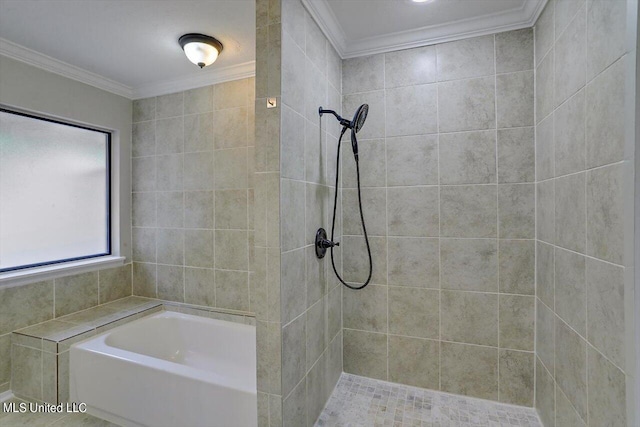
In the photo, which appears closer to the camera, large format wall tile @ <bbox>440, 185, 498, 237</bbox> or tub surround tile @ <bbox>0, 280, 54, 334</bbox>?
large format wall tile @ <bbox>440, 185, 498, 237</bbox>

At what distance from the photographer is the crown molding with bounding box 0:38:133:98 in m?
2.02

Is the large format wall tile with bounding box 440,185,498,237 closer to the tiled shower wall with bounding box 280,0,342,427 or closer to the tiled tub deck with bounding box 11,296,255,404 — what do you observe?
the tiled shower wall with bounding box 280,0,342,427

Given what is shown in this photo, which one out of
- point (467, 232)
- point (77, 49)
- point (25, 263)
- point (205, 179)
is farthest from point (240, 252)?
point (77, 49)

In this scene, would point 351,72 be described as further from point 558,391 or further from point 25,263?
point 25,263

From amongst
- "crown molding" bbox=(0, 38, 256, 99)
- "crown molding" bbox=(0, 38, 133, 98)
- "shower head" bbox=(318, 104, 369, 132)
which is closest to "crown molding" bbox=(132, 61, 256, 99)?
"crown molding" bbox=(0, 38, 256, 99)

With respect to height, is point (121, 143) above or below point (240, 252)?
above

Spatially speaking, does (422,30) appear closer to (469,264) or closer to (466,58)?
(466,58)

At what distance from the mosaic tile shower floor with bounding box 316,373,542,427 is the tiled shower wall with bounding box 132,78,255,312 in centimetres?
105

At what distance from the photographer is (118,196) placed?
2.73m

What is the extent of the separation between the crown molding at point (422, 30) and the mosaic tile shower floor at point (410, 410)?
7.39 ft

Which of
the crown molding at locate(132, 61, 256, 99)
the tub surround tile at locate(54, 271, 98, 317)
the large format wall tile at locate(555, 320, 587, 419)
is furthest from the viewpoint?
the crown molding at locate(132, 61, 256, 99)

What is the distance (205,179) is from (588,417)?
2699 millimetres

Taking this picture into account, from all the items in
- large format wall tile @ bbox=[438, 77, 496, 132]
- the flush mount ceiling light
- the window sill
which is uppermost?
the flush mount ceiling light

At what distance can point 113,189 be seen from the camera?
2.75 metres
